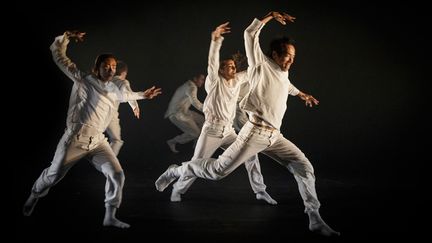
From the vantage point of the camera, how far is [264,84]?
12.1ft

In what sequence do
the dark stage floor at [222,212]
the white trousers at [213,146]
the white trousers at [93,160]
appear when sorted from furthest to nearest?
the white trousers at [213,146] < the white trousers at [93,160] < the dark stage floor at [222,212]

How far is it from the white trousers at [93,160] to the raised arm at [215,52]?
129cm

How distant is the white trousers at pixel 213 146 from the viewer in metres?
4.62

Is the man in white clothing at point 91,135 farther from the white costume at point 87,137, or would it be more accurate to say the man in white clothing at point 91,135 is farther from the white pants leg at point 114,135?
the white pants leg at point 114,135

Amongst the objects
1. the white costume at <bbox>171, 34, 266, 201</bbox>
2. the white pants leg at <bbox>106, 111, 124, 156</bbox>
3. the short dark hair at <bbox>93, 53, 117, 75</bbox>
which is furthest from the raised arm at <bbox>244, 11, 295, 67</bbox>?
the white pants leg at <bbox>106, 111, 124, 156</bbox>

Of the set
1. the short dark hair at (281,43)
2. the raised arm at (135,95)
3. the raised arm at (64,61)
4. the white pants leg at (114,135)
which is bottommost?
the white pants leg at (114,135)

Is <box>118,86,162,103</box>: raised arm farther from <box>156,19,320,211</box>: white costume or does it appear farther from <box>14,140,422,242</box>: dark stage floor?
<box>14,140,422,242</box>: dark stage floor

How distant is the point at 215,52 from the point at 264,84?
2.66 feet

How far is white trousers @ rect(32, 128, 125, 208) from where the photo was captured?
359cm

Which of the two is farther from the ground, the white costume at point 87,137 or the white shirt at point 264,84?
the white shirt at point 264,84

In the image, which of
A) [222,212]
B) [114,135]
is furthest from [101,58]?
[114,135]

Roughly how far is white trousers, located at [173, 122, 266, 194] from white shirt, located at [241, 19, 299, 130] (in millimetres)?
1001

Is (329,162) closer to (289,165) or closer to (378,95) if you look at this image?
(378,95)

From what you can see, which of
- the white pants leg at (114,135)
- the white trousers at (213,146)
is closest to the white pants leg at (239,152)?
the white trousers at (213,146)
